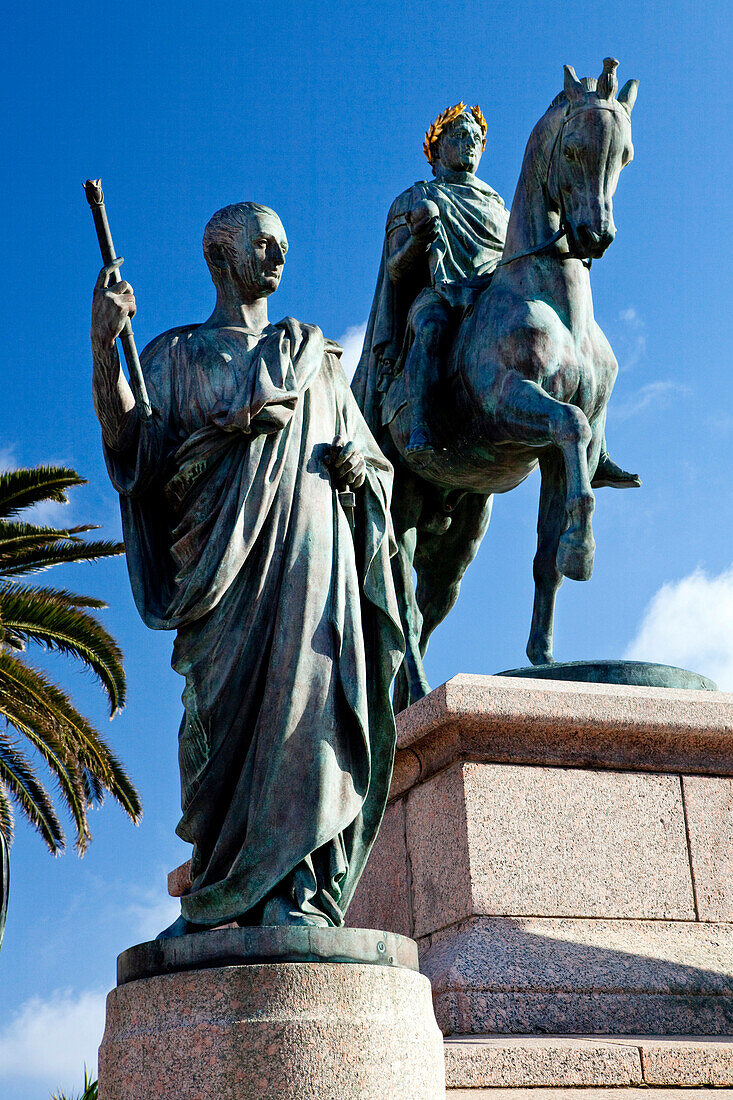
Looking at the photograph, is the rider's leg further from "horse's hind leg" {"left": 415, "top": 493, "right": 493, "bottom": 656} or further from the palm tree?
the palm tree

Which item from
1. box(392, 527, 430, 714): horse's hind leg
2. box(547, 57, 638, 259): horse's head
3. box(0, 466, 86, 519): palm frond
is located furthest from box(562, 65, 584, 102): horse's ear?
box(0, 466, 86, 519): palm frond

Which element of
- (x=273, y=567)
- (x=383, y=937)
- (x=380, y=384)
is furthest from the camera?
(x=380, y=384)

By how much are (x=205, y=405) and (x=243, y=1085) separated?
2109 mm

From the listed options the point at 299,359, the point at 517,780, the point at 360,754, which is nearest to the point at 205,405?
the point at 299,359

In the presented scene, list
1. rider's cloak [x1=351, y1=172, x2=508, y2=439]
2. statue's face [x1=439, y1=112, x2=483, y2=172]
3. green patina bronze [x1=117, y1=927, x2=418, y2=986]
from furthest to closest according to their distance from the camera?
statue's face [x1=439, y1=112, x2=483, y2=172]
rider's cloak [x1=351, y1=172, x2=508, y2=439]
green patina bronze [x1=117, y1=927, x2=418, y2=986]

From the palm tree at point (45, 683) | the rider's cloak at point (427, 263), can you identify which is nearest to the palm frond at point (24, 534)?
the palm tree at point (45, 683)

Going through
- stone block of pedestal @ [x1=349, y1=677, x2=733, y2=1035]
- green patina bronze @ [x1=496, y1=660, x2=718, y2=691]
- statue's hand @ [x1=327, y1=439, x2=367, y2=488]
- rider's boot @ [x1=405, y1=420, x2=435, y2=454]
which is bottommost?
stone block of pedestal @ [x1=349, y1=677, x2=733, y2=1035]

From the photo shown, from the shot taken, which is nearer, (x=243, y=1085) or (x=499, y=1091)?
(x=243, y=1085)

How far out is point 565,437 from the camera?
26.3ft

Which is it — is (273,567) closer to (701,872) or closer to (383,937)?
(383,937)

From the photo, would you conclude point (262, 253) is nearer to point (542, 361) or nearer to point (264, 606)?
point (264, 606)

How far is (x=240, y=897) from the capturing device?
4129mm

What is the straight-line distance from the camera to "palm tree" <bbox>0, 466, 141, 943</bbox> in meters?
15.4

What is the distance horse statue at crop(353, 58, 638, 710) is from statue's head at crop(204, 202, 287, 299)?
3.33 meters
